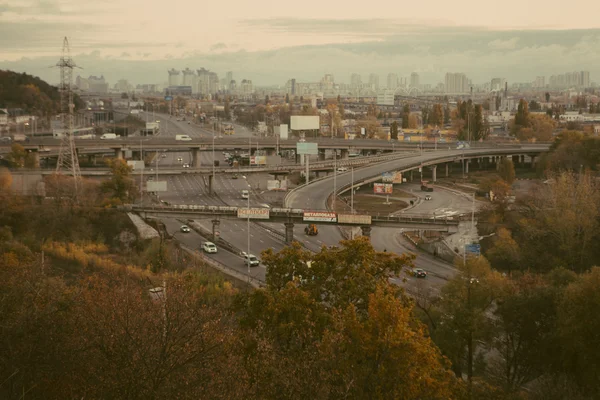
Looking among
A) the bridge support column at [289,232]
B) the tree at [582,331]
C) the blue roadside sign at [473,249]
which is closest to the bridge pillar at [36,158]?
the bridge support column at [289,232]

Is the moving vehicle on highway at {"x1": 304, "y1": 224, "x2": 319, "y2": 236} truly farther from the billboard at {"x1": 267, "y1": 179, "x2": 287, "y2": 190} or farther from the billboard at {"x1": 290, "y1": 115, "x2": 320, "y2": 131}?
the billboard at {"x1": 290, "y1": 115, "x2": 320, "y2": 131}

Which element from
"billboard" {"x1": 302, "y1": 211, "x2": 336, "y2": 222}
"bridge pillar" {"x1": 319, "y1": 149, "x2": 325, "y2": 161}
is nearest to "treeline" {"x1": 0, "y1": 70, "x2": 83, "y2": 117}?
"bridge pillar" {"x1": 319, "y1": 149, "x2": 325, "y2": 161}

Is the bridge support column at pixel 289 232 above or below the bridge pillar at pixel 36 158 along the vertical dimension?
below

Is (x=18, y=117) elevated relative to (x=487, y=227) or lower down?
elevated

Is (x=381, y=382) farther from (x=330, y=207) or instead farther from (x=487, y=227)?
(x=330, y=207)

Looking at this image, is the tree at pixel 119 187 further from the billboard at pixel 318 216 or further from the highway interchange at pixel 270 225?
the billboard at pixel 318 216

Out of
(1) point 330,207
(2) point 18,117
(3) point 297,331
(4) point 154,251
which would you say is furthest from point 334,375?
(2) point 18,117

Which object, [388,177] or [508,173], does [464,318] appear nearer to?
[388,177]
